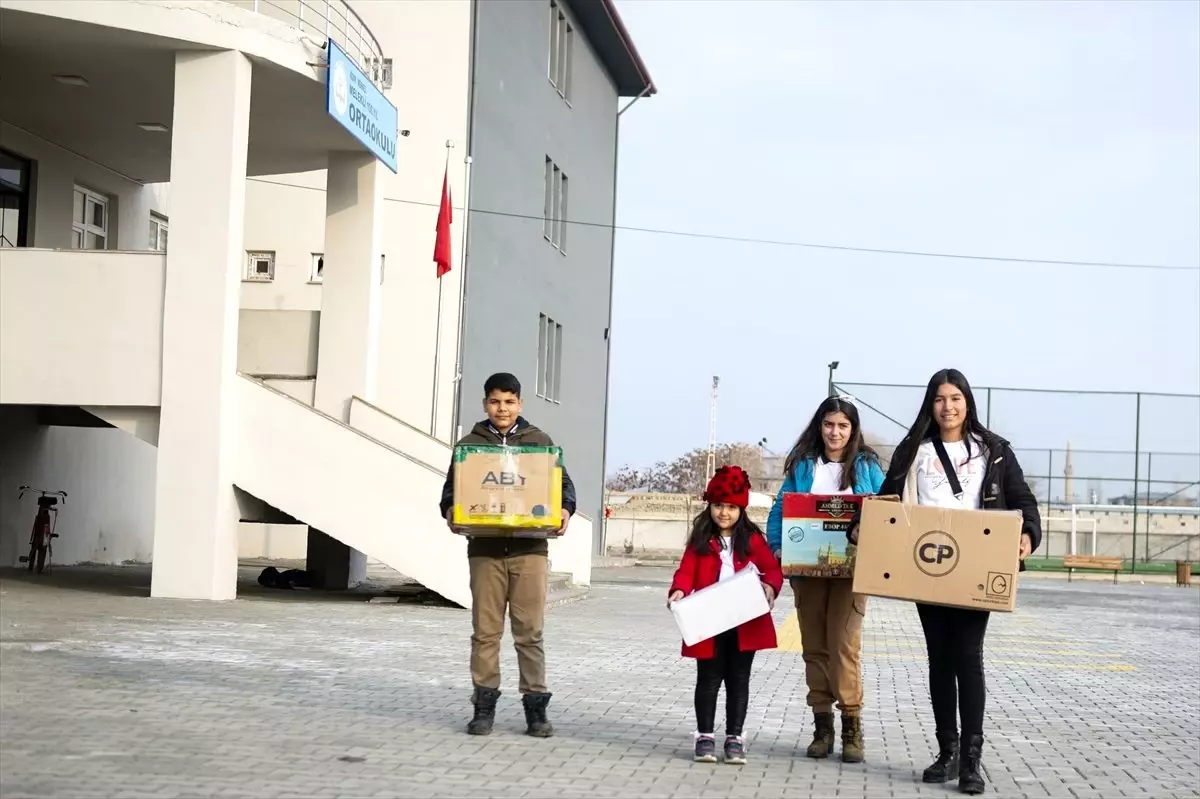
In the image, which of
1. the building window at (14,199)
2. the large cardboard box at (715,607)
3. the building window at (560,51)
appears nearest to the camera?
the large cardboard box at (715,607)

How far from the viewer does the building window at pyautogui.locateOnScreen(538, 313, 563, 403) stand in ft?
114

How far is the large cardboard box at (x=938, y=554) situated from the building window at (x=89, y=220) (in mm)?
17319

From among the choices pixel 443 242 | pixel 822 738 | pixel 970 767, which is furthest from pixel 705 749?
pixel 443 242

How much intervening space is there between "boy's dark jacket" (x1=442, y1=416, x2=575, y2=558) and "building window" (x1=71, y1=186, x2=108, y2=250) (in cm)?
1528

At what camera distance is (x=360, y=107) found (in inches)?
717

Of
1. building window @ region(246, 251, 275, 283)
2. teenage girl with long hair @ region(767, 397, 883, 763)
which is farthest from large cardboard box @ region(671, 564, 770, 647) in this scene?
building window @ region(246, 251, 275, 283)

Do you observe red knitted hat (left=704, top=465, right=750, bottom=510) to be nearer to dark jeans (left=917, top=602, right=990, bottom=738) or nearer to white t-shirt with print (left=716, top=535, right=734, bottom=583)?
white t-shirt with print (left=716, top=535, right=734, bottom=583)

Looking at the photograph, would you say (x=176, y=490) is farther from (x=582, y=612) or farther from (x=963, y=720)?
(x=963, y=720)

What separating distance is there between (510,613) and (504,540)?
1.31 ft

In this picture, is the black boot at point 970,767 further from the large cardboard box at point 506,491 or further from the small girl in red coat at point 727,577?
the large cardboard box at point 506,491

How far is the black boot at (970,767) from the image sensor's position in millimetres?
6910

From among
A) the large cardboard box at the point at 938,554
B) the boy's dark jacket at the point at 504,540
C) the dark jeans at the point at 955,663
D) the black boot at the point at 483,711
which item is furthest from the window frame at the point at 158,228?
the dark jeans at the point at 955,663

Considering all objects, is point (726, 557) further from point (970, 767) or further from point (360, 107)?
point (360, 107)

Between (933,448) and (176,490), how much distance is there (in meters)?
11.2
